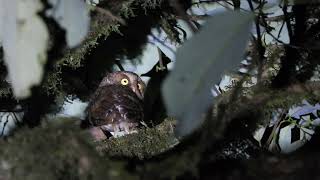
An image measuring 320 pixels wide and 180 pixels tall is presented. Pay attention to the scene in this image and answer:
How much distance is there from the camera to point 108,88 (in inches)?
24.4

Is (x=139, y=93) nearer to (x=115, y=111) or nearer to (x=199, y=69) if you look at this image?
(x=115, y=111)

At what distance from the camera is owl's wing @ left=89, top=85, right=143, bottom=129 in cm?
61

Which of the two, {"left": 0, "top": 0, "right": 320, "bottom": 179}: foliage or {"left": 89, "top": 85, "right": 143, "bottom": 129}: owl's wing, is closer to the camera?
{"left": 0, "top": 0, "right": 320, "bottom": 179}: foliage

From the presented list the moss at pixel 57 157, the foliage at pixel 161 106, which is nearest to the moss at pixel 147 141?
the foliage at pixel 161 106

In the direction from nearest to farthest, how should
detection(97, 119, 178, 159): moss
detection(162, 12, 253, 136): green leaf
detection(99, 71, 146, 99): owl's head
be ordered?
detection(162, 12, 253, 136): green leaf, detection(97, 119, 178, 159): moss, detection(99, 71, 146, 99): owl's head

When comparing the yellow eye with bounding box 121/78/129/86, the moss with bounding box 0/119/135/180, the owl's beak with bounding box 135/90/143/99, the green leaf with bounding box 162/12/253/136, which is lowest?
the owl's beak with bounding box 135/90/143/99

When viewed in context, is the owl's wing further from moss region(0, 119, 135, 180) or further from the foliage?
moss region(0, 119, 135, 180)

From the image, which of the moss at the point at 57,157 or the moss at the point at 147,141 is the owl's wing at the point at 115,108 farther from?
the moss at the point at 57,157

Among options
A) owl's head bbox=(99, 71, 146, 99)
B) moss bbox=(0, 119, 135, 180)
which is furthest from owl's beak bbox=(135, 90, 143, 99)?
moss bbox=(0, 119, 135, 180)

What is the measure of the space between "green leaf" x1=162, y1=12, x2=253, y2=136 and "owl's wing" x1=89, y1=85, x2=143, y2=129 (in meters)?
0.41

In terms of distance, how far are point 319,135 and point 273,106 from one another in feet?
0.20

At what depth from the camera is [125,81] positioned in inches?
25.5

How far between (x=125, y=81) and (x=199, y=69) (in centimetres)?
46

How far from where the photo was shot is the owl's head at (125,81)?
2.10 ft
